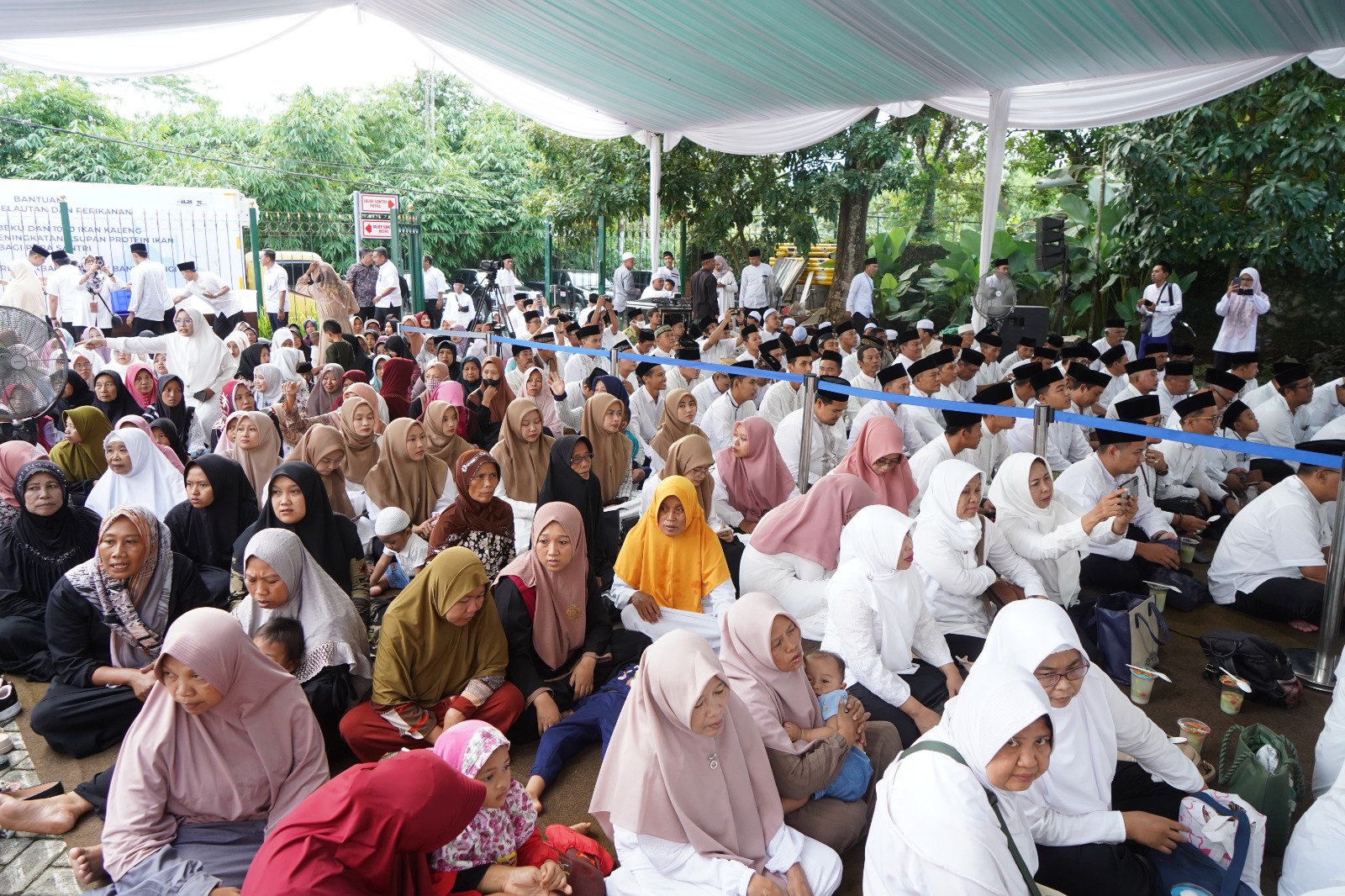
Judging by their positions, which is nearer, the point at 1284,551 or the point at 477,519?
the point at 477,519

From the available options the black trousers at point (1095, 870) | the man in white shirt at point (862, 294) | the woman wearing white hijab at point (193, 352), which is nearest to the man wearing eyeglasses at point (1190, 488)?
the black trousers at point (1095, 870)

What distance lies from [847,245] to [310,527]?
36.6ft

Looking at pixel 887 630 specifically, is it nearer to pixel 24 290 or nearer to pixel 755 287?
pixel 24 290

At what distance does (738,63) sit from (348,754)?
6.37 m

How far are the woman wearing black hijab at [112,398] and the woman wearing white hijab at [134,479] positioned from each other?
1.22 meters

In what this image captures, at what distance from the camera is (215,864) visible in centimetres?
222

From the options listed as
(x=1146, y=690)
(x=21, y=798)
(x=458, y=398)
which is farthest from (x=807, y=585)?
Result: (x=458, y=398)

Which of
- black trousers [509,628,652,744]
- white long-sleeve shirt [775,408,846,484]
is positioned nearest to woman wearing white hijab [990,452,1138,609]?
white long-sleeve shirt [775,408,846,484]

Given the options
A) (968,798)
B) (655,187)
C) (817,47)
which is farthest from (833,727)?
(655,187)

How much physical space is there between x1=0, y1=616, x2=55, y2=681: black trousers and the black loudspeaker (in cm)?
886

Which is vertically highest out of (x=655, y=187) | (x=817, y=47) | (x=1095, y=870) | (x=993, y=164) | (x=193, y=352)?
(x=817, y=47)

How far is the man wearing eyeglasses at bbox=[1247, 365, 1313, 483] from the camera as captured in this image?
18.0 feet

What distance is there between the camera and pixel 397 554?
168 inches

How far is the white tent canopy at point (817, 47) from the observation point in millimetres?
5648
